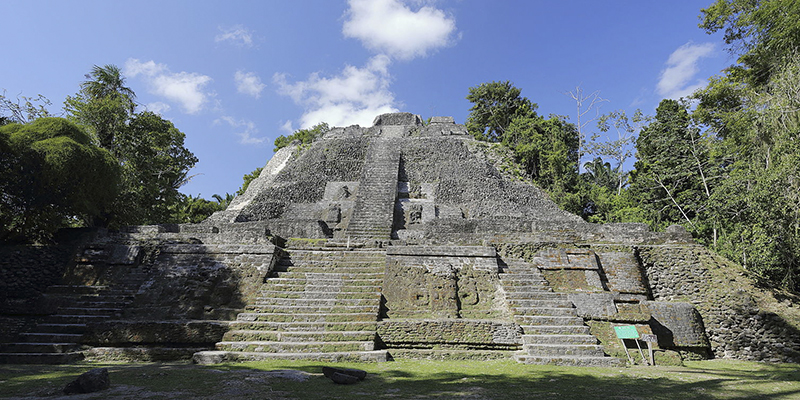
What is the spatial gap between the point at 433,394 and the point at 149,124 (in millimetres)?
16599

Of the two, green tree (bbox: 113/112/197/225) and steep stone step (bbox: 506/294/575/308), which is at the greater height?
green tree (bbox: 113/112/197/225)

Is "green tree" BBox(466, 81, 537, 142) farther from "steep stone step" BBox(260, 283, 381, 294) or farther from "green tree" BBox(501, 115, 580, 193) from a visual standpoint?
"steep stone step" BBox(260, 283, 381, 294)

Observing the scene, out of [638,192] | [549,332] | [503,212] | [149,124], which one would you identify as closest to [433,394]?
[549,332]

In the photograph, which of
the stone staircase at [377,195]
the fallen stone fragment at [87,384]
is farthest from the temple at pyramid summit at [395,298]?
the fallen stone fragment at [87,384]

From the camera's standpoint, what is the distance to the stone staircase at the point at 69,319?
5570 millimetres

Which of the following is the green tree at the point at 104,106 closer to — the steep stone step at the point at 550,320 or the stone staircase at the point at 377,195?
the stone staircase at the point at 377,195

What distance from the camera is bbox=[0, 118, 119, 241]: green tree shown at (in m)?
7.84

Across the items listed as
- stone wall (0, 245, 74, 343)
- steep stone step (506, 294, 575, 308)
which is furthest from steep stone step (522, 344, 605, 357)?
stone wall (0, 245, 74, 343)

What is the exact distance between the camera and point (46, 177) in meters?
8.00

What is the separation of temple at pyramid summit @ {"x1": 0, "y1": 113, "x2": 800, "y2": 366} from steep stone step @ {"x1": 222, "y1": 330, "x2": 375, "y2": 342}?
21 millimetres

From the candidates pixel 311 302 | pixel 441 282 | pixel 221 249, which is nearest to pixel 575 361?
pixel 441 282

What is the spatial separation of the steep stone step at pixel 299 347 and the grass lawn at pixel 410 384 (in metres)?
0.54

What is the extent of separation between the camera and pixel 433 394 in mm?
3297

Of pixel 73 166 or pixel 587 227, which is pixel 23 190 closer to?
pixel 73 166
